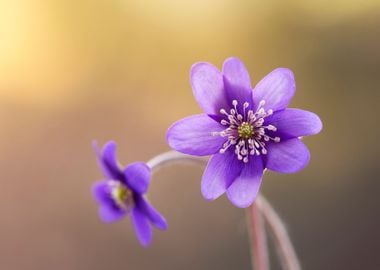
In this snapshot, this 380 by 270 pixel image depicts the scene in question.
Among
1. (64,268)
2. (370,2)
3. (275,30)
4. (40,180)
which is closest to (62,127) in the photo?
(40,180)

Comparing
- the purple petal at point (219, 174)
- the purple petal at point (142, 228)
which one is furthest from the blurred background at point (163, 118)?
the purple petal at point (219, 174)

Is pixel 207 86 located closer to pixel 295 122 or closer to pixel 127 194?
pixel 295 122

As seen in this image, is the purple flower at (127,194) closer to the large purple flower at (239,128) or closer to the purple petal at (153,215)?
the purple petal at (153,215)

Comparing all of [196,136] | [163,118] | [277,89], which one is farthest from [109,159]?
[163,118]

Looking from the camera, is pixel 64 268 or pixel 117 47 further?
pixel 117 47

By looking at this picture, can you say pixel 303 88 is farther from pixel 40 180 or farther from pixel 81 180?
pixel 40 180

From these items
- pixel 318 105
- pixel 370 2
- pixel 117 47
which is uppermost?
pixel 117 47
